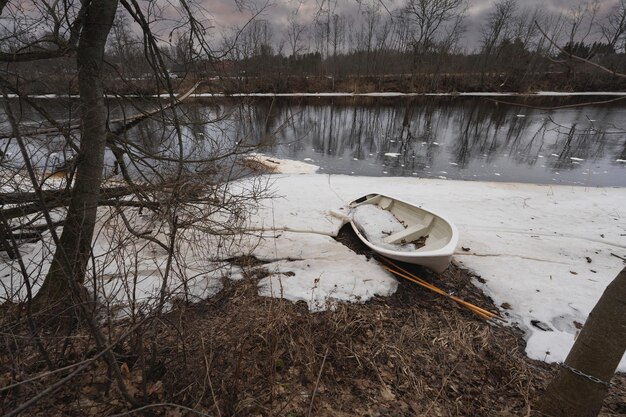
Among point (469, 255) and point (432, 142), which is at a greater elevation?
point (432, 142)

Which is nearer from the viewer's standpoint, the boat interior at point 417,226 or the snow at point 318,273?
the snow at point 318,273

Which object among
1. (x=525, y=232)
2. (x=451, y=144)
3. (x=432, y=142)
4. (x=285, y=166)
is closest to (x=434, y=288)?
(x=525, y=232)

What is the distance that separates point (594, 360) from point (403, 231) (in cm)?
354

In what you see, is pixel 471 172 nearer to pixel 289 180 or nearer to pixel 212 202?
pixel 289 180

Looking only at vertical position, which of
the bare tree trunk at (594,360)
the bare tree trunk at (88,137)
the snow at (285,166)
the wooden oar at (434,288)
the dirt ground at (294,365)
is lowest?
the snow at (285,166)

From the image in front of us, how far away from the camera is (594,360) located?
1893 mm

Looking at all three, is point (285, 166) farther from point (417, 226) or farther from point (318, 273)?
point (318, 273)

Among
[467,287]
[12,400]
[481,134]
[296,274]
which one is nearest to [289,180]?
[296,274]

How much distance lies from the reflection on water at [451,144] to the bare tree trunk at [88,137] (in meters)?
1.88

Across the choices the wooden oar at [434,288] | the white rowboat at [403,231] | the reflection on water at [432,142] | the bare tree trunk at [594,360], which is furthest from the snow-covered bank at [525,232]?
the reflection on water at [432,142]

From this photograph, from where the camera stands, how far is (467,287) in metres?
4.35

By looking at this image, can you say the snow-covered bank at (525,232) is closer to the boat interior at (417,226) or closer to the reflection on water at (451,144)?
the boat interior at (417,226)

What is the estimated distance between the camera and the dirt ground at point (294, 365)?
213 centimetres

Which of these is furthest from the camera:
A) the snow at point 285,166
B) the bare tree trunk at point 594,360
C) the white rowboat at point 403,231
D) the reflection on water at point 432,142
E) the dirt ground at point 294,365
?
the snow at point 285,166
